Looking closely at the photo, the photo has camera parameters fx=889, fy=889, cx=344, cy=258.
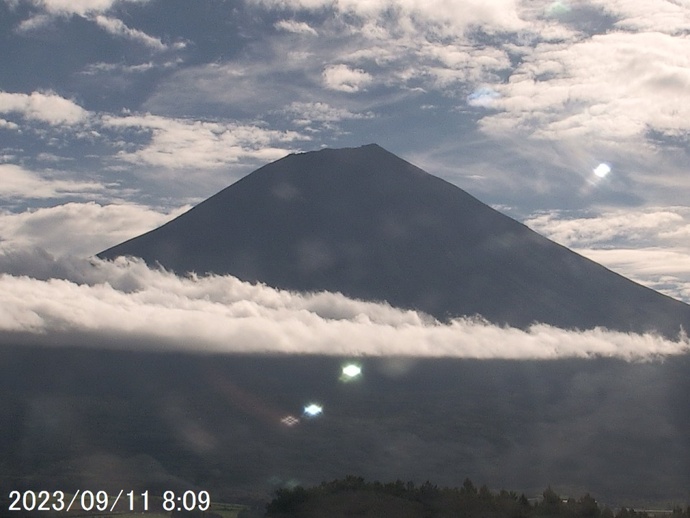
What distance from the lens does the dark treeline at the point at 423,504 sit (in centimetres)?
4516

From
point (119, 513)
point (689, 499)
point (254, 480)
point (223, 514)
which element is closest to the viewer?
point (119, 513)

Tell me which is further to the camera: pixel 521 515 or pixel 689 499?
pixel 689 499

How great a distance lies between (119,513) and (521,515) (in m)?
95.8

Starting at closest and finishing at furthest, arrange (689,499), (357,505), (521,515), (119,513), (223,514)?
1. (521,515)
2. (357,505)
3. (119,513)
4. (223,514)
5. (689,499)

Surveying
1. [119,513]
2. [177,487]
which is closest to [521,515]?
[119,513]

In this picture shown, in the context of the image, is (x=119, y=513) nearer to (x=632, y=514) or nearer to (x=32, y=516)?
(x=32, y=516)

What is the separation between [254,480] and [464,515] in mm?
159562

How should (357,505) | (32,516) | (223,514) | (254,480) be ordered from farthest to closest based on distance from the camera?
(254,480) < (32,516) < (223,514) < (357,505)

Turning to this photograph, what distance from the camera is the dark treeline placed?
45.2 m

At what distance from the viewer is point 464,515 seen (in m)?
45.2

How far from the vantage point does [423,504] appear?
48.5 m

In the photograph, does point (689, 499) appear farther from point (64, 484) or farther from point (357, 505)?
point (357, 505)

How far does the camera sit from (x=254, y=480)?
651ft

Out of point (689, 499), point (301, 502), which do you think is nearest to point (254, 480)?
point (689, 499)
